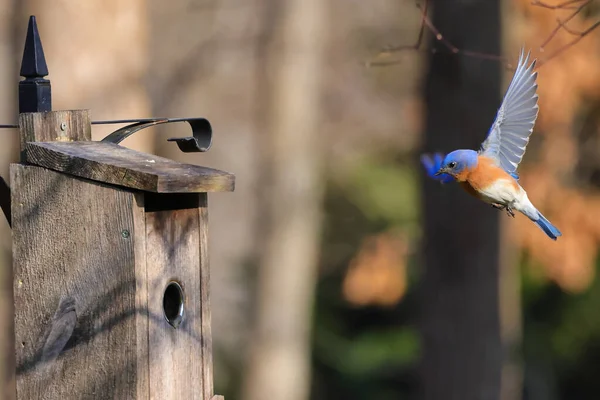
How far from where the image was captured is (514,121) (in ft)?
10.1

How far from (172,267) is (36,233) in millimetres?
350

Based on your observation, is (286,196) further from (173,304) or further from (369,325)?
(173,304)

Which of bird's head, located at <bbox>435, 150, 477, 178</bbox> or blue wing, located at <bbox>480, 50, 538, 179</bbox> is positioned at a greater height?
blue wing, located at <bbox>480, 50, 538, 179</bbox>

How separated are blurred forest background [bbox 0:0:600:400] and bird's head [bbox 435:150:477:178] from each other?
0.42m

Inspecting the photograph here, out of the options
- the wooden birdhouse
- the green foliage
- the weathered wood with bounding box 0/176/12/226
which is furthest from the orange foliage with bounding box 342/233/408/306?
the weathered wood with bounding box 0/176/12/226

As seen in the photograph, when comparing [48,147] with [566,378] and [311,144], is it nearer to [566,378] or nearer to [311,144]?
[311,144]

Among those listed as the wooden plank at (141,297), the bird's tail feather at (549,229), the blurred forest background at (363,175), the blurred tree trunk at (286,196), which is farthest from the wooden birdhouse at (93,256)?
the blurred tree trunk at (286,196)

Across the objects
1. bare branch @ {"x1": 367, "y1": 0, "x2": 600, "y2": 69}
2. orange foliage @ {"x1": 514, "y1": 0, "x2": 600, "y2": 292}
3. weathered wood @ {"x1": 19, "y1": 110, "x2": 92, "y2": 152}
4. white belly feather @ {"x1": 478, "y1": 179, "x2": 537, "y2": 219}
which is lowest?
orange foliage @ {"x1": 514, "y1": 0, "x2": 600, "y2": 292}

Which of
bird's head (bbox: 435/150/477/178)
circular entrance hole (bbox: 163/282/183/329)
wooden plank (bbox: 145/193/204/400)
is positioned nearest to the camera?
wooden plank (bbox: 145/193/204/400)

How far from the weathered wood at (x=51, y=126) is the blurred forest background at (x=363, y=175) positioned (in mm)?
1491

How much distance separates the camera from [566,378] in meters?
10.9

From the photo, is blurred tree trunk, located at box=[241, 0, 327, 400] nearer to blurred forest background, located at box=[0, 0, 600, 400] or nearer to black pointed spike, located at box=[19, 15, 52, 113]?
blurred forest background, located at box=[0, 0, 600, 400]

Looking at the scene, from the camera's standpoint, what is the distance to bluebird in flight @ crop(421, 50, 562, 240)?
9.59 ft

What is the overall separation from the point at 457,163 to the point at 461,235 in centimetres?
376
